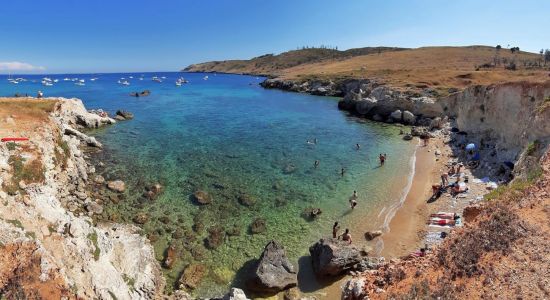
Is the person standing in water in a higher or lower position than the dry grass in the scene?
lower

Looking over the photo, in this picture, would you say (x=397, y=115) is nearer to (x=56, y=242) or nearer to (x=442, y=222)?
(x=442, y=222)

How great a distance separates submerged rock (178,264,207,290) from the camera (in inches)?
756

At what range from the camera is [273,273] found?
19312 mm

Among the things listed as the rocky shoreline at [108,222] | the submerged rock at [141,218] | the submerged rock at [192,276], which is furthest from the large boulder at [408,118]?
the submerged rock at [192,276]

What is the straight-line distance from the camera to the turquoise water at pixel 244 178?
23.6 m

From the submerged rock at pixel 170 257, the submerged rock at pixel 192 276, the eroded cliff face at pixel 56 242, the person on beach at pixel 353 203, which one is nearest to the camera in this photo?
the eroded cliff face at pixel 56 242

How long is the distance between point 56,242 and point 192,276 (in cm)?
749

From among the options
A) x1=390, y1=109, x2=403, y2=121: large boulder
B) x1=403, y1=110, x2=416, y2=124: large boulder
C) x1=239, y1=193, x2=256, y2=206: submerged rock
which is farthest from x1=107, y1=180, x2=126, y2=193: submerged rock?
x1=403, y1=110, x2=416, y2=124: large boulder

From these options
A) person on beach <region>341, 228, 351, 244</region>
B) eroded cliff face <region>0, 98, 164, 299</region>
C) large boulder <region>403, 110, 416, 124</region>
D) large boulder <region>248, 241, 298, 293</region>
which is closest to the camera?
eroded cliff face <region>0, 98, 164, 299</region>

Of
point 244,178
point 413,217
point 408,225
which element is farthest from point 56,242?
point 413,217

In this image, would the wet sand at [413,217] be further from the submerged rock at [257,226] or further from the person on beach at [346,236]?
the submerged rock at [257,226]

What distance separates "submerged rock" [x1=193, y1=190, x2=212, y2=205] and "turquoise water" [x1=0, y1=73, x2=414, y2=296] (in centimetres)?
69

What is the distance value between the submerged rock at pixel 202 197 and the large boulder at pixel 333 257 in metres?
11.5

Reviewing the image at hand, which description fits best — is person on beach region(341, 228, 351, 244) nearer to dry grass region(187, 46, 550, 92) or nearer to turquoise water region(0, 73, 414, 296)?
turquoise water region(0, 73, 414, 296)
